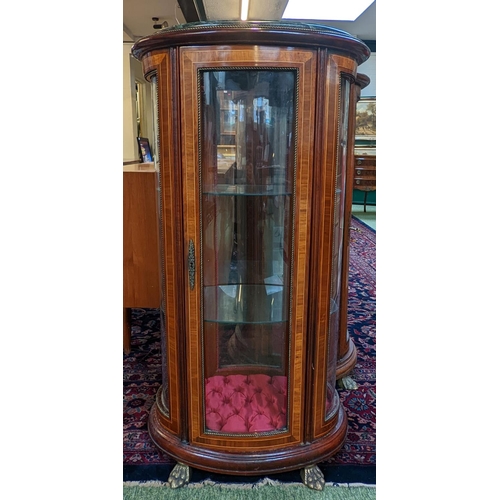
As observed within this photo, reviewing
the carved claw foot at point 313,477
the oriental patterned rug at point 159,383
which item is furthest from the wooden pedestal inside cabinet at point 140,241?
the carved claw foot at point 313,477

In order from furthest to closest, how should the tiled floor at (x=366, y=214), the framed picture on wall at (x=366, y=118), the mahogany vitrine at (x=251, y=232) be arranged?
the framed picture on wall at (x=366, y=118)
the tiled floor at (x=366, y=214)
the mahogany vitrine at (x=251, y=232)

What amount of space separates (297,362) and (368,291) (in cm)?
186

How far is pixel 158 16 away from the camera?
4.67 m

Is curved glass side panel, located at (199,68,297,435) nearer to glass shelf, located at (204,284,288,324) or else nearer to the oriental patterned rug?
glass shelf, located at (204,284,288,324)

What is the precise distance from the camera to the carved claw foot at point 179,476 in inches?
49.0

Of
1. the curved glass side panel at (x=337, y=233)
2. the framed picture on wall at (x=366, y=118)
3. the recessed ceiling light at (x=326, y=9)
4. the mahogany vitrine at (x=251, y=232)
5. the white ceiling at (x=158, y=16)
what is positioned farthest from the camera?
the framed picture on wall at (x=366, y=118)

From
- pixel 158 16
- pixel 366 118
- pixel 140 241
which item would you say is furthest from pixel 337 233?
pixel 366 118

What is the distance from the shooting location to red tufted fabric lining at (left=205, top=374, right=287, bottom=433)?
50.1 inches

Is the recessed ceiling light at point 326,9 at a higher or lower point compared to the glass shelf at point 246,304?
higher

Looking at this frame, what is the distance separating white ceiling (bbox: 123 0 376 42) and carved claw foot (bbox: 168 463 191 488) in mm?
3991

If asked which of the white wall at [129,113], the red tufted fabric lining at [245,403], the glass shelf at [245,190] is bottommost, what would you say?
the red tufted fabric lining at [245,403]

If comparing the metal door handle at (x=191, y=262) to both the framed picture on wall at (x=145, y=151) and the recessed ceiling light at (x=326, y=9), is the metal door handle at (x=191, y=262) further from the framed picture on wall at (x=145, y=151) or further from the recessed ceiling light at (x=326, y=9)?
the recessed ceiling light at (x=326, y=9)

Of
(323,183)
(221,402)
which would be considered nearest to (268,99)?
(323,183)

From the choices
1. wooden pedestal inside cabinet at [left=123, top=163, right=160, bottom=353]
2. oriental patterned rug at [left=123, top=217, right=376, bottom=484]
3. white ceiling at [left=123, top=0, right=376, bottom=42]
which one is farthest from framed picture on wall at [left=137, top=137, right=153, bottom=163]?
wooden pedestal inside cabinet at [left=123, top=163, right=160, bottom=353]
